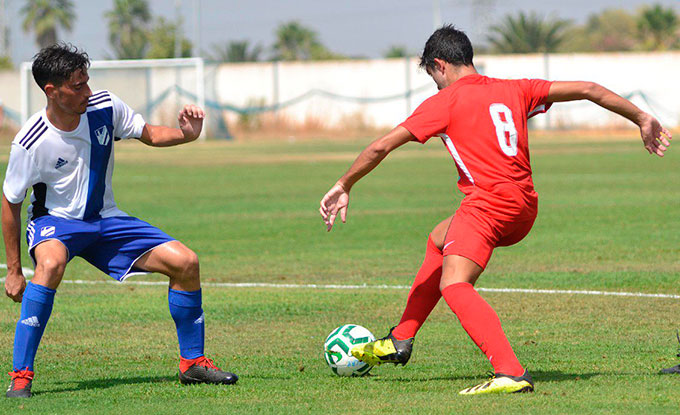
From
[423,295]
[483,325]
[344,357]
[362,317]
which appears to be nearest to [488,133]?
[483,325]

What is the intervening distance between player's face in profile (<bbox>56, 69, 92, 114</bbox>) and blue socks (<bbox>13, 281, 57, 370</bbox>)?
1039 millimetres

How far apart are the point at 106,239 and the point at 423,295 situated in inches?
78.0

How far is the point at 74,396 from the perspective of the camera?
242 inches

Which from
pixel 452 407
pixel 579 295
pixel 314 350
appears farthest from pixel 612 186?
pixel 452 407

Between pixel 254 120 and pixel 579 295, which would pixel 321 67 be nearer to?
pixel 254 120

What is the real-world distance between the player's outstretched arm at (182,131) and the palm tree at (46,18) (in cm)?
9370

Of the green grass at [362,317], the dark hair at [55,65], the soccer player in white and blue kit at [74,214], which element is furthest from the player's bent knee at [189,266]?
the dark hair at [55,65]

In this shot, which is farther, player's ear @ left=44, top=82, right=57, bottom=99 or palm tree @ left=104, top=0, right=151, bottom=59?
palm tree @ left=104, top=0, right=151, bottom=59

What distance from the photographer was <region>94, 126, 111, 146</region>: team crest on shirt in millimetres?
6332

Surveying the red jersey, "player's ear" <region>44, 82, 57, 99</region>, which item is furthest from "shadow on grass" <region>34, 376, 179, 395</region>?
the red jersey

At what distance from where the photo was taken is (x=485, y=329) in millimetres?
5875

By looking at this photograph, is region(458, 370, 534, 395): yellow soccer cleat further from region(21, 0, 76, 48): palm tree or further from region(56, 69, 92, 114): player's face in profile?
region(21, 0, 76, 48): palm tree

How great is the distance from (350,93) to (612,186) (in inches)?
1613

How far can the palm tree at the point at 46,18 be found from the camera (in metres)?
96.4
